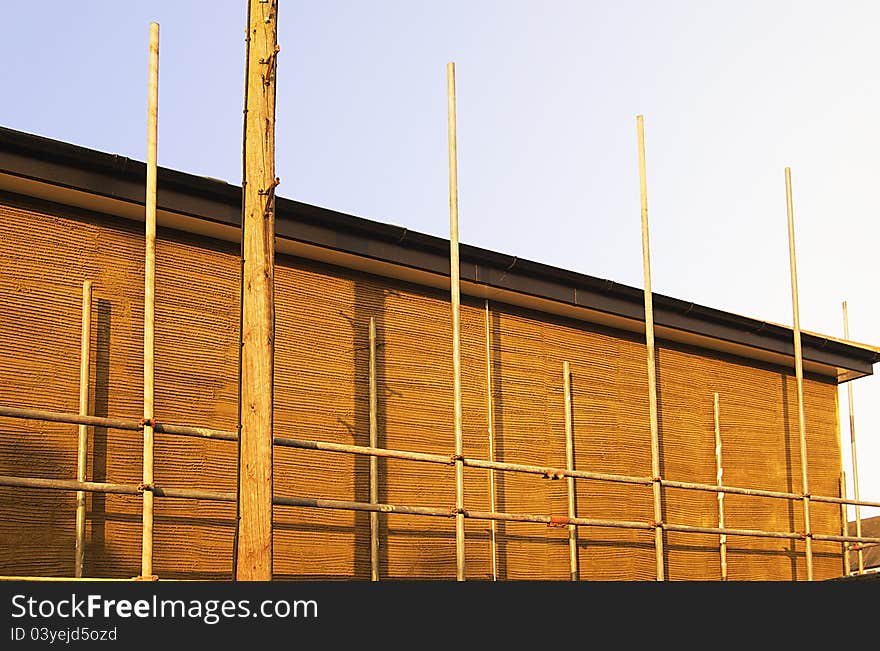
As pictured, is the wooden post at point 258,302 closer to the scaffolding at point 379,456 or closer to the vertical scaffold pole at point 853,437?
the scaffolding at point 379,456

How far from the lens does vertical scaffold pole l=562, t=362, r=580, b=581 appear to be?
12.4 meters

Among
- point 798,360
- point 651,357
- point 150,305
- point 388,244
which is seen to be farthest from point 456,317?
point 798,360

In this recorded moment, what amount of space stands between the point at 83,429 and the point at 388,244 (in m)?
3.21

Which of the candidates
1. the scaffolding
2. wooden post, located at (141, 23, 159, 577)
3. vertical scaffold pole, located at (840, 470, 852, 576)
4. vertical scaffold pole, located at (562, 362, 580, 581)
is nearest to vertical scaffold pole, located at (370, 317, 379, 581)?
the scaffolding

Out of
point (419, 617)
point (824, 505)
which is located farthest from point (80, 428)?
point (824, 505)

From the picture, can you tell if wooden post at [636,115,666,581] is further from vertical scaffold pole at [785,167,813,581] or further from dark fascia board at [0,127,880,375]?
vertical scaffold pole at [785,167,813,581]

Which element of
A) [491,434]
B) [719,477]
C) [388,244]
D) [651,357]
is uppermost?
[388,244]

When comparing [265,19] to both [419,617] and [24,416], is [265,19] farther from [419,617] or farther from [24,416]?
[419,617]

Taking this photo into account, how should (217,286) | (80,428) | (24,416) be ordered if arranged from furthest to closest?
(217,286) → (80,428) → (24,416)

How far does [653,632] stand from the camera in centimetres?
656

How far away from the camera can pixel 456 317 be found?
34.8 ft

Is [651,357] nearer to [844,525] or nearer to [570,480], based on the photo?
[570,480]

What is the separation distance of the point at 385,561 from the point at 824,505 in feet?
20.9

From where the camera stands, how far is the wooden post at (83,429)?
9.32 meters
